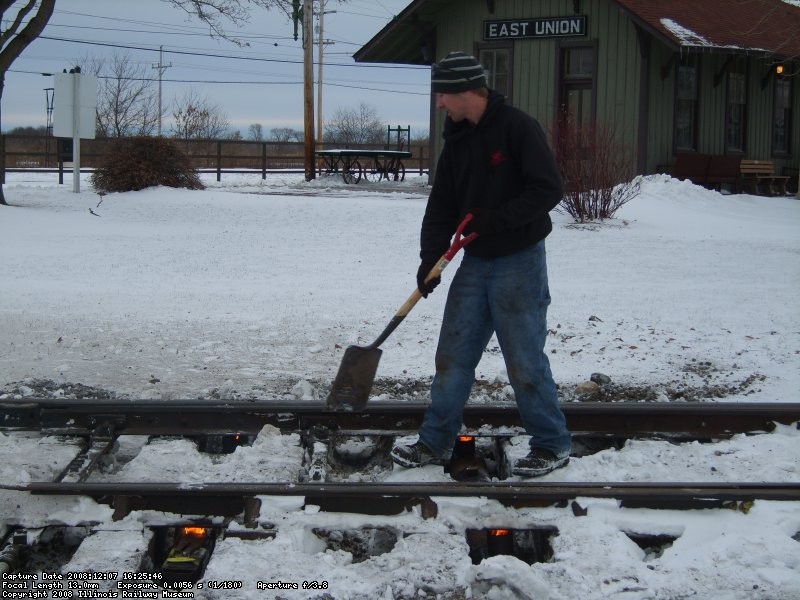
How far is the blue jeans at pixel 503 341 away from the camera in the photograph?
4.98 metres

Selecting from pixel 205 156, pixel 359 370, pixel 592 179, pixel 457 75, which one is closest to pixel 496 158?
pixel 457 75

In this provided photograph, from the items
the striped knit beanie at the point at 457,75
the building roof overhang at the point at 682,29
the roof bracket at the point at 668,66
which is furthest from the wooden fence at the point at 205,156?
the striped knit beanie at the point at 457,75

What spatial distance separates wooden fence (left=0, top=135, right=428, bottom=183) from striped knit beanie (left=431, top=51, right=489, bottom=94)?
918 inches

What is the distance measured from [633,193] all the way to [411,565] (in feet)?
40.3

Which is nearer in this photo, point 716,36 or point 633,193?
point 633,193

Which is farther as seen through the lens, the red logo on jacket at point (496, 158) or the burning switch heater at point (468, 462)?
the burning switch heater at point (468, 462)

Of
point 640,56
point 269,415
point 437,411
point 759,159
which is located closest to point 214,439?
point 269,415

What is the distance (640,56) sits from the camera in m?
20.7

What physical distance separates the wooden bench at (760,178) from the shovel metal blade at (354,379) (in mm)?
18518

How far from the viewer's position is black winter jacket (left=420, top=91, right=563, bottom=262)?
4.77 m

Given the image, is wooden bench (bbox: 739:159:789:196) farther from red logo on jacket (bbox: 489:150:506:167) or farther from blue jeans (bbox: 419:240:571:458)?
red logo on jacket (bbox: 489:150:506:167)

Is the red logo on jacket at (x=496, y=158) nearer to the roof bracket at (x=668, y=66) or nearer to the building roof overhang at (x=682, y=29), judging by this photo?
the building roof overhang at (x=682, y=29)

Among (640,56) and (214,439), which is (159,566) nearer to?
(214,439)

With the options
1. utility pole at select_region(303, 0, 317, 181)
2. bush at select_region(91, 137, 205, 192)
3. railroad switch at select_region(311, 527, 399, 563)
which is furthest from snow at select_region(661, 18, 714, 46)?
railroad switch at select_region(311, 527, 399, 563)
